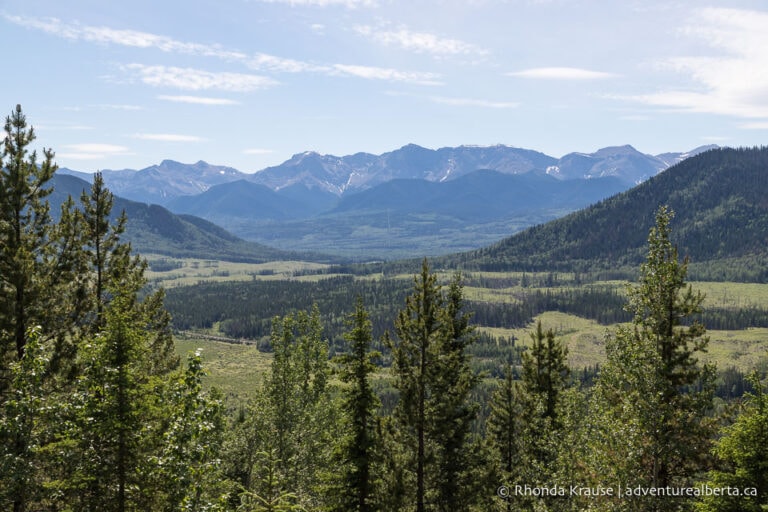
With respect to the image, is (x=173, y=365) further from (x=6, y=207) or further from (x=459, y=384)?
(x=459, y=384)

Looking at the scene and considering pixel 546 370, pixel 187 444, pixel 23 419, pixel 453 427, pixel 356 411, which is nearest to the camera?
pixel 187 444

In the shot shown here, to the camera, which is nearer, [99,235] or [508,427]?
[99,235]

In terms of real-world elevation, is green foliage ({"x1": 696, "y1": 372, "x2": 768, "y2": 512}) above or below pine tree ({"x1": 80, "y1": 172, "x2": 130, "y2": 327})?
below

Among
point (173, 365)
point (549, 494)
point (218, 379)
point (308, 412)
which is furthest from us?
point (218, 379)

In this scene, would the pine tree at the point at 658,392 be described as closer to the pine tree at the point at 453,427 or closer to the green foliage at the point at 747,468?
the green foliage at the point at 747,468

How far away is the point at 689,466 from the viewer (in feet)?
85.7

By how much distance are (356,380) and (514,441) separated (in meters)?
24.3

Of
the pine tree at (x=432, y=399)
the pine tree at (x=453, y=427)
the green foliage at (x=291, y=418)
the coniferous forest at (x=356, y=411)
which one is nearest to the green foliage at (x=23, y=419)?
the coniferous forest at (x=356, y=411)

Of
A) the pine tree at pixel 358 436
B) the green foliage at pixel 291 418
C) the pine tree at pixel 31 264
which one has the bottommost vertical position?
the green foliage at pixel 291 418

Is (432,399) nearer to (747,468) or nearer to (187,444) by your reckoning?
(747,468)

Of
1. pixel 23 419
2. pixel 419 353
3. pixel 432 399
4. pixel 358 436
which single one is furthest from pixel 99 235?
pixel 432 399

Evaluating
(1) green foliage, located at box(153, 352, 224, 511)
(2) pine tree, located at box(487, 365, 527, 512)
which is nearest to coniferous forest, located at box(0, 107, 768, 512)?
(1) green foliage, located at box(153, 352, 224, 511)

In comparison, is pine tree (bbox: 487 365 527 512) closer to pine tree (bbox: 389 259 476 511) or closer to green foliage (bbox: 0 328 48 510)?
pine tree (bbox: 389 259 476 511)

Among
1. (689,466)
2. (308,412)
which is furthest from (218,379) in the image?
(689,466)
